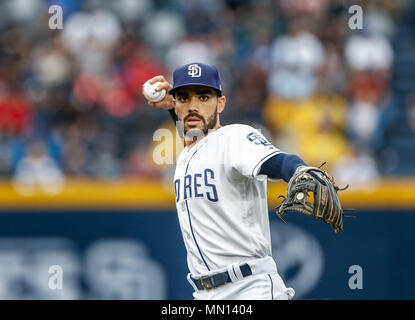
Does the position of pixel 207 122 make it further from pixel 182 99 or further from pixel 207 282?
pixel 207 282

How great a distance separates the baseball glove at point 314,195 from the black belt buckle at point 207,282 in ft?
2.25

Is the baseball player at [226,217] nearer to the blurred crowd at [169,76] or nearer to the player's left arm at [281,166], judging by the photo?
the player's left arm at [281,166]

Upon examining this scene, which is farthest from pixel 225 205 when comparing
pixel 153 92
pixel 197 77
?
pixel 153 92

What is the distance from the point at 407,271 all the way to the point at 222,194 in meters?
4.21

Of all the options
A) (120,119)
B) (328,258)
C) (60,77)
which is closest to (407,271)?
(328,258)

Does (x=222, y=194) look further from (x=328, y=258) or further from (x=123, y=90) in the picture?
(x=123, y=90)

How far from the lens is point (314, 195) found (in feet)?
12.0

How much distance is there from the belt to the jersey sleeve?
48 centimetres

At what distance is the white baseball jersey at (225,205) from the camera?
417cm

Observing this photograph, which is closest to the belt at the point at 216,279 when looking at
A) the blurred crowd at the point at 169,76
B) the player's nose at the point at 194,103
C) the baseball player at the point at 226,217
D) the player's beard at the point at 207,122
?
the baseball player at the point at 226,217

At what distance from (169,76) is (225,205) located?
590 centimetres

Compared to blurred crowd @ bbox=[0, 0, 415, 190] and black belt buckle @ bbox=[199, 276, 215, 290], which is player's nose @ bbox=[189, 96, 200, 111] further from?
blurred crowd @ bbox=[0, 0, 415, 190]
